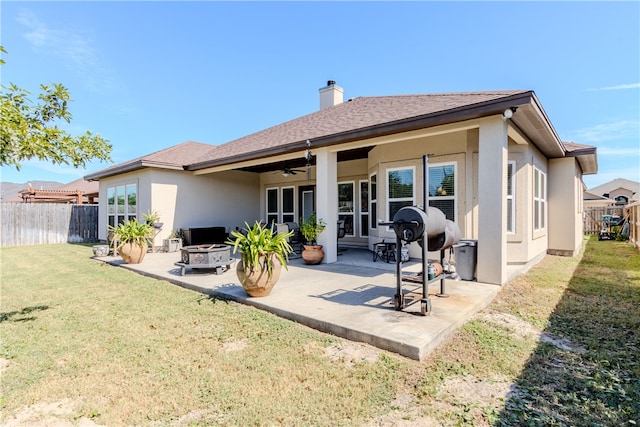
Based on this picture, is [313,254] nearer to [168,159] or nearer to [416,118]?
[416,118]

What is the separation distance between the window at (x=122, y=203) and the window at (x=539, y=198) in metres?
13.6

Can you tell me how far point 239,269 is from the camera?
488cm

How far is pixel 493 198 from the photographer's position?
17.7ft

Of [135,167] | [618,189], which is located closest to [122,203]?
[135,167]

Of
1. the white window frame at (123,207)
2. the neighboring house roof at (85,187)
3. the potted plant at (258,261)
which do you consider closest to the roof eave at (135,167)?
the white window frame at (123,207)

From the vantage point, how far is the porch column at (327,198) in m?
7.94

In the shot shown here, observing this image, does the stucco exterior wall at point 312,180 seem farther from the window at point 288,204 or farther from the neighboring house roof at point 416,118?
the neighboring house roof at point 416,118

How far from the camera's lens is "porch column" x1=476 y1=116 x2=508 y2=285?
17.5ft

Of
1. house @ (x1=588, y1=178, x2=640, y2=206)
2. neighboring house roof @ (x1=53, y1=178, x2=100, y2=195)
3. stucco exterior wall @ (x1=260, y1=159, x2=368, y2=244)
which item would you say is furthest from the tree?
house @ (x1=588, y1=178, x2=640, y2=206)

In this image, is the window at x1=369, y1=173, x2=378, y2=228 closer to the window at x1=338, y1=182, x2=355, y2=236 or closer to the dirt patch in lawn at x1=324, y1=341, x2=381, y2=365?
the window at x1=338, y1=182, x2=355, y2=236

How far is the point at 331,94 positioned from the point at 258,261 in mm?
10402

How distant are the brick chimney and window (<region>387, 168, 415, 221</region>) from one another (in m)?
6.03

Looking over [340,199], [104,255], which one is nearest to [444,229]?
[340,199]

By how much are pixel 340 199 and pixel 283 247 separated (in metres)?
6.96
